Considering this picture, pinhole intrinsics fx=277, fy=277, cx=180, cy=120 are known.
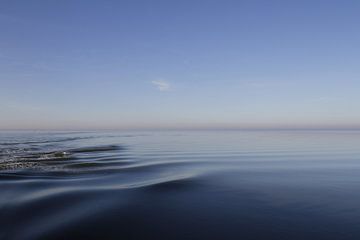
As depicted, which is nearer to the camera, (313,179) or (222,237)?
(222,237)

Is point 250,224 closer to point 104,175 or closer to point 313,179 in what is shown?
point 313,179

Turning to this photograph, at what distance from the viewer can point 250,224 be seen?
684 cm

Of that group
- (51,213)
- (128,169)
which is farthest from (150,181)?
(51,213)

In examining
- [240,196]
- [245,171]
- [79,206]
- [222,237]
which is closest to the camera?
[222,237]

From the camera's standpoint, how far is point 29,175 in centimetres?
1325

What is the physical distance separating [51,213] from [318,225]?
22.7ft

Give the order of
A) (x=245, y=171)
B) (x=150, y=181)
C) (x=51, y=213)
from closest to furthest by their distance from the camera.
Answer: (x=51, y=213), (x=150, y=181), (x=245, y=171)

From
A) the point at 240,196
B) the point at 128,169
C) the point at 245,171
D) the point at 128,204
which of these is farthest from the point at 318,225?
the point at 128,169

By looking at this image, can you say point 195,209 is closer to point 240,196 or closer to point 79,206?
point 240,196

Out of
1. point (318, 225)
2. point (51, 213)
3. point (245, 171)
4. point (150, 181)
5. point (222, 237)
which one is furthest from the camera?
point (245, 171)

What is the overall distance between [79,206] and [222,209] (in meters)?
4.23

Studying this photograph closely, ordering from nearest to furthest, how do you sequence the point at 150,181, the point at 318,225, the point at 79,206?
the point at 318,225 → the point at 79,206 → the point at 150,181

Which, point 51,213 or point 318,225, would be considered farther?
point 51,213

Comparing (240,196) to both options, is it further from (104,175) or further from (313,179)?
(104,175)
